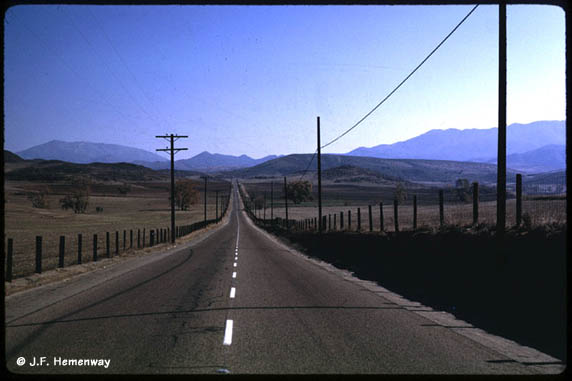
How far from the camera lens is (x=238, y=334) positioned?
8156mm

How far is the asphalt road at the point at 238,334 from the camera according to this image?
20.5 ft

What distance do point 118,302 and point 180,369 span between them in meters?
5.98

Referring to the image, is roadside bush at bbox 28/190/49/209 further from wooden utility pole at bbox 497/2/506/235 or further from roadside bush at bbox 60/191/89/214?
wooden utility pole at bbox 497/2/506/235

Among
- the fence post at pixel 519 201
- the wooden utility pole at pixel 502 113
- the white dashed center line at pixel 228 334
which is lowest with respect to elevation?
the white dashed center line at pixel 228 334

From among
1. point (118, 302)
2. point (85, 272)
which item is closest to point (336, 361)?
point (118, 302)

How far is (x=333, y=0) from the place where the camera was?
17.9 feet

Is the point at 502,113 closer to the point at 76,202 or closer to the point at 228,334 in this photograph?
the point at 228,334

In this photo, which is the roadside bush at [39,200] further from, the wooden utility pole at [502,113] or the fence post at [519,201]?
the wooden utility pole at [502,113]

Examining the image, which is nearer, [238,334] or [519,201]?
[238,334]

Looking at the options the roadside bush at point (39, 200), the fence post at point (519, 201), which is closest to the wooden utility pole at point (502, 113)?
the fence post at point (519, 201)

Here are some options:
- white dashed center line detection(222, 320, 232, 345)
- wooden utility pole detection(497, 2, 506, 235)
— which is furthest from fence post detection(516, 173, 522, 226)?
white dashed center line detection(222, 320, 232, 345)

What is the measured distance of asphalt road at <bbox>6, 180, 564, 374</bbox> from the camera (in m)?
6.23

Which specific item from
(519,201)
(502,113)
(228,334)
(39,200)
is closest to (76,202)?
(39,200)

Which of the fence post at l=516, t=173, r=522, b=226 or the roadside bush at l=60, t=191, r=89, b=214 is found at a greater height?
the fence post at l=516, t=173, r=522, b=226
